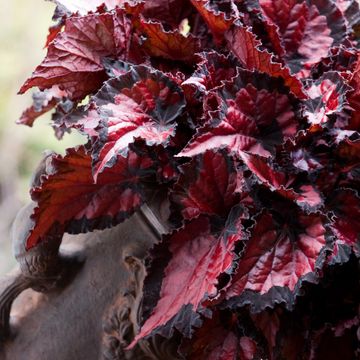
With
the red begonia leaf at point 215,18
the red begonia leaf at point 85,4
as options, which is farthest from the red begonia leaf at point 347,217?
the red begonia leaf at point 85,4

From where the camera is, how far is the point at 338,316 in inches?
27.1

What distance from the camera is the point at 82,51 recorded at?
688 mm

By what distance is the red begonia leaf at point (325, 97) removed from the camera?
64 centimetres

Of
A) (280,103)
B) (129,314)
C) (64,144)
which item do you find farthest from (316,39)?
(64,144)

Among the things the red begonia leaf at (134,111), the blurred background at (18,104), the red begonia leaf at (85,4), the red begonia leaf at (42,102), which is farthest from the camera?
the blurred background at (18,104)

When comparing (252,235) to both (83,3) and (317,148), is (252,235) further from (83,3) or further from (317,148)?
(83,3)

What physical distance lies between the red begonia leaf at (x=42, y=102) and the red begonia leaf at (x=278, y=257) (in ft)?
1.12

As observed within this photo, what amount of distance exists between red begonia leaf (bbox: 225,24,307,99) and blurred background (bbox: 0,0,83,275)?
1824mm

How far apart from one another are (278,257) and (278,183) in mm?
75

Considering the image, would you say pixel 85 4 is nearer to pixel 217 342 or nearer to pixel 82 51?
pixel 82 51

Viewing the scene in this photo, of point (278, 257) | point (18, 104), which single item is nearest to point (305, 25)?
point (278, 257)

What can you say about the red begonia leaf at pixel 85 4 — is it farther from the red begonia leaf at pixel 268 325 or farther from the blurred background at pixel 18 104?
the blurred background at pixel 18 104

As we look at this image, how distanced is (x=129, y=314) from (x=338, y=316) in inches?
9.1

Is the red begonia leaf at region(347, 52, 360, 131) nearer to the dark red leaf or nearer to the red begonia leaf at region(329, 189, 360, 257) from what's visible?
the red begonia leaf at region(329, 189, 360, 257)
